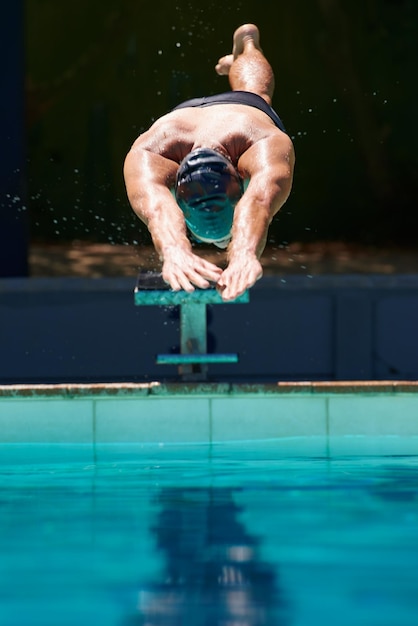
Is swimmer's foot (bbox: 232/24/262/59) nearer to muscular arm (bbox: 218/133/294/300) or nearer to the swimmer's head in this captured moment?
muscular arm (bbox: 218/133/294/300)

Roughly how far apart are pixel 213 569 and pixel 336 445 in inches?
84.7

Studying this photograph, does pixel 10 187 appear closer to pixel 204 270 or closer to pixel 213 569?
pixel 204 270

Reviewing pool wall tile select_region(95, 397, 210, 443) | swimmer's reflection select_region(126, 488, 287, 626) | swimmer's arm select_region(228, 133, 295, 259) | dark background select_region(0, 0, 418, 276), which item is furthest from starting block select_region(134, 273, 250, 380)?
dark background select_region(0, 0, 418, 276)

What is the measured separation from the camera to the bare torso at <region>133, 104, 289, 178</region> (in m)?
5.67

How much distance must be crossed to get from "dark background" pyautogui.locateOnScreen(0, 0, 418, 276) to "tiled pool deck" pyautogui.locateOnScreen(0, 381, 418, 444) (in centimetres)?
818

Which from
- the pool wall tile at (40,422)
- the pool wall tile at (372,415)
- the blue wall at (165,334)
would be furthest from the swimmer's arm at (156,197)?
the blue wall at (165,334)

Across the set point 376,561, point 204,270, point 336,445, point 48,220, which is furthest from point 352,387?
point 48,220

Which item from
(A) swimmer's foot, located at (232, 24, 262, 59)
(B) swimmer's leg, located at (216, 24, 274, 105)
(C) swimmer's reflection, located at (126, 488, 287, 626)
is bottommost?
(C) swimmer's reflection, located at (126, 488, 287, 626)

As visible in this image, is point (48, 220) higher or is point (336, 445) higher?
point (48, 220)

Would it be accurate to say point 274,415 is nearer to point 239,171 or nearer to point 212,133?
point 239,171

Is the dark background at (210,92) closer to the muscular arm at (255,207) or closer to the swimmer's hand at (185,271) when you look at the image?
the muscular arm at (255,207)

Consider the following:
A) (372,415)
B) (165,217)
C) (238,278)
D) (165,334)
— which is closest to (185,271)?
(238,278)

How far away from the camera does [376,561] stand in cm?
384

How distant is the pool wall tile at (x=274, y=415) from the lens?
582 centimetres
